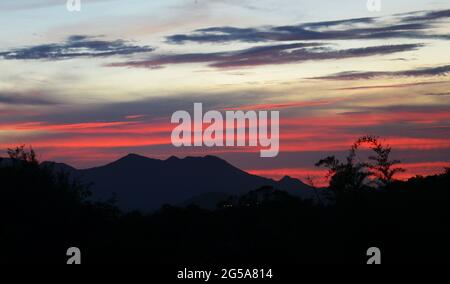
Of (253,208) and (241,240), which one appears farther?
(253,208)

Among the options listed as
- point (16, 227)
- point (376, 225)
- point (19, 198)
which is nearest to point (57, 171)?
point (19, 198)

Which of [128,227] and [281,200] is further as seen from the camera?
[281,200]

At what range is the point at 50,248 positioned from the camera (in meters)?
51.1

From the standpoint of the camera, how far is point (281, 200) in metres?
56.8

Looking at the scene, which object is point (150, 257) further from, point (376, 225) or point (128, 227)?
point (376, 225)

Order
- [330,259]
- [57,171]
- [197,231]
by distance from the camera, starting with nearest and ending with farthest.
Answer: [330,259] → [197,231] → [57,171]

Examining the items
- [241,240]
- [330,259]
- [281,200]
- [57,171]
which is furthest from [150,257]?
[57,171]

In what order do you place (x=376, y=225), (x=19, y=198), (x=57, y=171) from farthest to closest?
1. (x=57, y=171)
2. (x=19, y=198)
3. (x=376, y=225)

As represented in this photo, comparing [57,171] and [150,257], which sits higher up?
[57,171]
